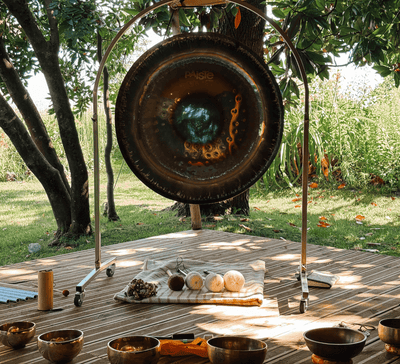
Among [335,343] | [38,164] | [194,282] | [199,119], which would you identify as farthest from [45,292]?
[38,164]

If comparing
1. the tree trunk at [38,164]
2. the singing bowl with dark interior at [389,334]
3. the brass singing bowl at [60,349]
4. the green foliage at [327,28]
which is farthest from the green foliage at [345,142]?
the brass singing bowl at [60,349]

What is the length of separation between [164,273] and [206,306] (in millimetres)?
543

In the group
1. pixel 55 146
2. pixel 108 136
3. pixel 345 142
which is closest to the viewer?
pixel 108 136

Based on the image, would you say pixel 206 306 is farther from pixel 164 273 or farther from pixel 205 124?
pixel 205 124

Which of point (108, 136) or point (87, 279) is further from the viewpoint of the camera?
point (108, 136)

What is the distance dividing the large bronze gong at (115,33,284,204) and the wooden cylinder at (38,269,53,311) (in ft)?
2.07

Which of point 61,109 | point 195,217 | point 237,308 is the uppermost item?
point 61,109

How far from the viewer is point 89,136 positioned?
21.7 ft

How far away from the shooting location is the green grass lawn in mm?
4070

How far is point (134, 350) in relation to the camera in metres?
1.53

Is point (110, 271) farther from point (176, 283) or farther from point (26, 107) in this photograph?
point (26, 107)

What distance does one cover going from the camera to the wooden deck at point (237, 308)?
1737 mm

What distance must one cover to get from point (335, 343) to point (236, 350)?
0.37m

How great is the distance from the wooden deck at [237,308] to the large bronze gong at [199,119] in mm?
565
